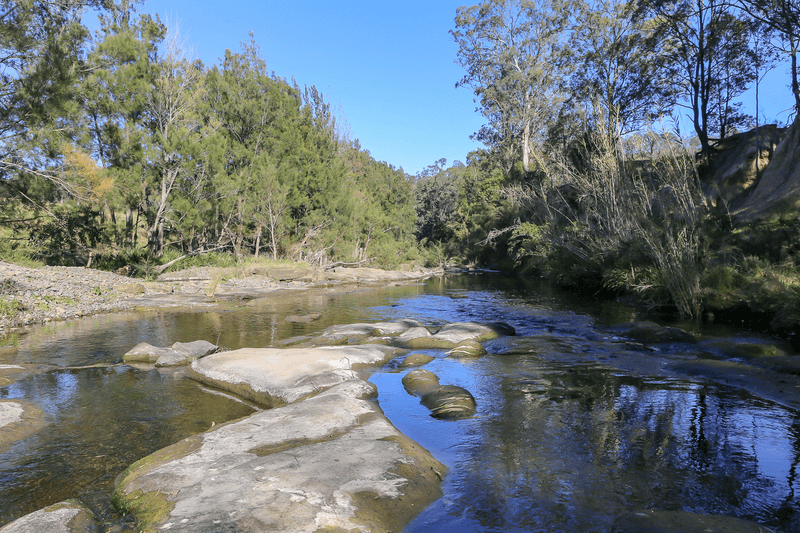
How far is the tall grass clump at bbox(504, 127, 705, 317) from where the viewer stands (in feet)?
37.2

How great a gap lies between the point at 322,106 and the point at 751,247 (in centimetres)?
3080

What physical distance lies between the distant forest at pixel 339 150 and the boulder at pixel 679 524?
27.8ft

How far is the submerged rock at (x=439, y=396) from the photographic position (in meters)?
5.65

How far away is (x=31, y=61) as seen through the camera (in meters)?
11.1

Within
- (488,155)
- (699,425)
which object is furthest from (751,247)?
(488,155)

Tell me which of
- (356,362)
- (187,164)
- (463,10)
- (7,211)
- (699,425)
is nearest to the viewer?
(699,425)

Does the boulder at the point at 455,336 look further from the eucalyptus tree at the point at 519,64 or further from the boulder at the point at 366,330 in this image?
the eucalyptus tree at the point at 519,64

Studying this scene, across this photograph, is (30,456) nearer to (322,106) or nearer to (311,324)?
(311,324)

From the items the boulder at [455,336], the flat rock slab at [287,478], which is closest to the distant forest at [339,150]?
the boulder at [455,336]

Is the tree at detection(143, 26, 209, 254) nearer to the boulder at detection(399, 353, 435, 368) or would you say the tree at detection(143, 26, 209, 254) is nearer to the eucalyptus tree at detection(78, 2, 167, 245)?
the eucalyptus tree at detection(78, 2, 167, 245)

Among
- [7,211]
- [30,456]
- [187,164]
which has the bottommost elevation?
[30,456]

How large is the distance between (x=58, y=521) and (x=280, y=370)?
143 inches

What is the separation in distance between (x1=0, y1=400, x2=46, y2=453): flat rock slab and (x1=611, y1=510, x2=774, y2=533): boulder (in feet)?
18.4

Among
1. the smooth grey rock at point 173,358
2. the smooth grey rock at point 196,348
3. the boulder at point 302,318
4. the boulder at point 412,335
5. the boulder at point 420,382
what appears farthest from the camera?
the boulder at point 302,318
